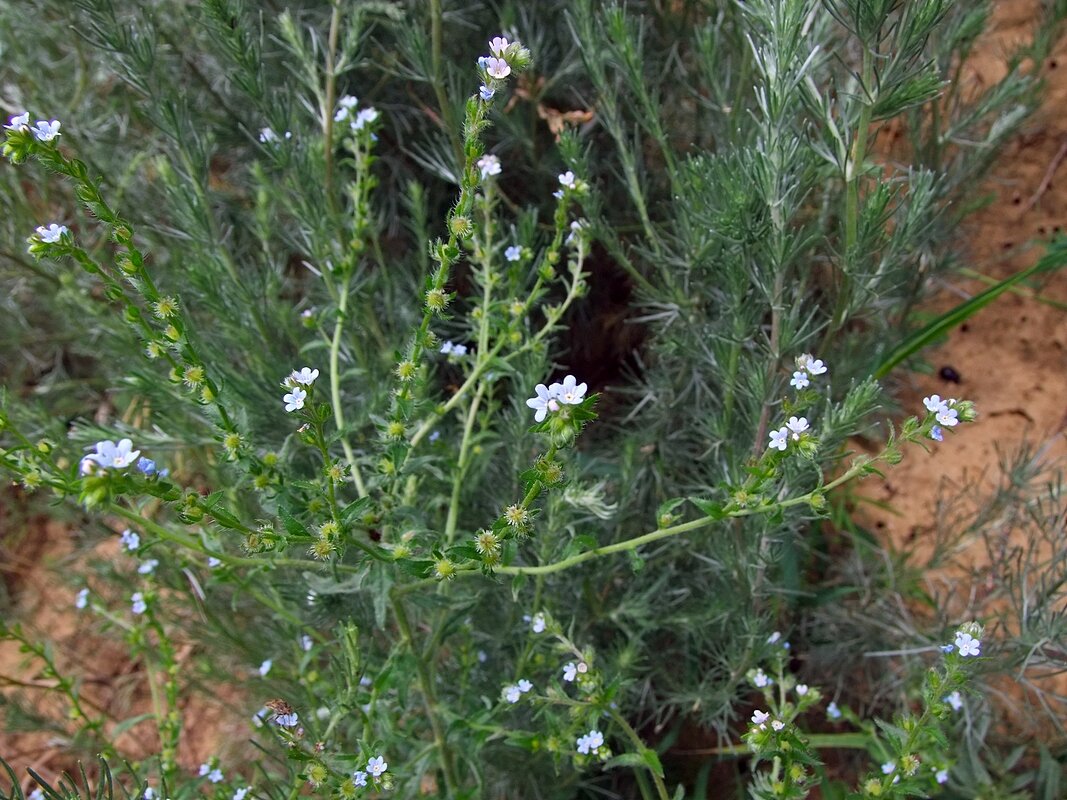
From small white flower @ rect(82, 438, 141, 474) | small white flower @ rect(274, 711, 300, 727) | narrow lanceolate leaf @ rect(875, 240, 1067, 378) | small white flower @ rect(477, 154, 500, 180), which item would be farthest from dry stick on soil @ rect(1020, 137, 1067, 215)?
small white flower @ rect(82, 438, 141, 474)

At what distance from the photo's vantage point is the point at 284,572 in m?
2.15

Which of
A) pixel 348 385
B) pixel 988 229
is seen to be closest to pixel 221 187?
pixel 348 385

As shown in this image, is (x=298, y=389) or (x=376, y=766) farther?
(x=376, y=766)

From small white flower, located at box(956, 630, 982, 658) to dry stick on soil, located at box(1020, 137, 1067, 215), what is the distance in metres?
1.91

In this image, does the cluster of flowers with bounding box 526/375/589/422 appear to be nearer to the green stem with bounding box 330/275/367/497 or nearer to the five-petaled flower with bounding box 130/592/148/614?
the green stem with bounding box 330/275/367/497

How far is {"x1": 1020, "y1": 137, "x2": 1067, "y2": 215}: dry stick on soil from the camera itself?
9.11ft

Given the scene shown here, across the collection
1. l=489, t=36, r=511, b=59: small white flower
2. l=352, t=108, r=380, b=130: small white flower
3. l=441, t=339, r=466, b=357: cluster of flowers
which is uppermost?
l=352, t=108, r=380, b=130: small white flower

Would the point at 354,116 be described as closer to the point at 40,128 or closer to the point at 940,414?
the point at 40,128

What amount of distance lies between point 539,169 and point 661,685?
4.85ft

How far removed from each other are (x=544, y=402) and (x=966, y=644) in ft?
2.68

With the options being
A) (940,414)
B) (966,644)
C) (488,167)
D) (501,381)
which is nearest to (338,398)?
(488,167)

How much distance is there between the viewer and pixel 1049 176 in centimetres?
279

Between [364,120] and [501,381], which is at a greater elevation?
[364,120]

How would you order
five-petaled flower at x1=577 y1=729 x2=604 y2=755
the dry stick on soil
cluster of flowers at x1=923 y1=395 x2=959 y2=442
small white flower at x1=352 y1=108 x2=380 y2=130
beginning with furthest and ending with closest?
the dry stick on soil < small white flower at x1=352 y1=108 x2=380 y2=130 < five-petaled flower at x1=577 y1=729 x2=604 y2=755 < cluster of flowers at x1=923 y1=395 x2=959 y2=442
